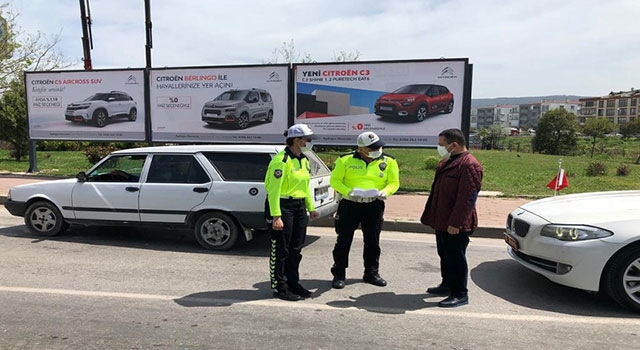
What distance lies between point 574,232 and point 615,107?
16586cm

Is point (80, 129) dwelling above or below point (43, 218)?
above

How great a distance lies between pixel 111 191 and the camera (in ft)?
21.6

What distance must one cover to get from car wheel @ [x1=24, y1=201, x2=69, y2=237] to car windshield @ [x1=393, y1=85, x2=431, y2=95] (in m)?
8.25

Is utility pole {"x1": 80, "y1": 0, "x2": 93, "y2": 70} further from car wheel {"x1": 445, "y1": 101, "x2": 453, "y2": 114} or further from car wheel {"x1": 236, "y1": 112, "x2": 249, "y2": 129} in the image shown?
car wheel {"x1": 445, "y1": 101, "x2": 453, "y2": 114}

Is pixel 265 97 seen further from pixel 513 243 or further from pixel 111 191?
pixel 513 243

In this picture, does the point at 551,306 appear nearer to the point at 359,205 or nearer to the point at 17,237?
the point at 359,205

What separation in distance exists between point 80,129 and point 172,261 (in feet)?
33.6

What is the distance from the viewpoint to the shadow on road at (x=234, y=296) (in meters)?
4.40

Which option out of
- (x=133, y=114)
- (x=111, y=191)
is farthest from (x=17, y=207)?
(x=133, y=114)

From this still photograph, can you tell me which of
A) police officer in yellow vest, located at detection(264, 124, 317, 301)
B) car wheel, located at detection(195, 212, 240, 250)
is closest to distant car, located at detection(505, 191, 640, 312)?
police officer in yellow vest, located at detection(264, 124, 317, 301)

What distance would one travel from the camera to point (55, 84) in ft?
46.8

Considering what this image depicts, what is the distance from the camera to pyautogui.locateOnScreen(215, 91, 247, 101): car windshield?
12797 millimetres

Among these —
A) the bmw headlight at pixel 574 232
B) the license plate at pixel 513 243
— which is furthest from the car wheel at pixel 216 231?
the bmw headlight at pixel 574 232

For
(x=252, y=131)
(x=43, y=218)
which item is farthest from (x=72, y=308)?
(x=252, y=131)
